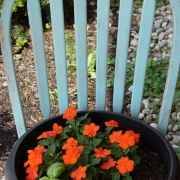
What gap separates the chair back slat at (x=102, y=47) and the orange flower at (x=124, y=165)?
32 cm

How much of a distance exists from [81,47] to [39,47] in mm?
157

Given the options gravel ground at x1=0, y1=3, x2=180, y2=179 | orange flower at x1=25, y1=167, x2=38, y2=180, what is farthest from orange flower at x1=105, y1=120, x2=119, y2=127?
gravel ground at x1=0, y1=3, x2=180, y2=179

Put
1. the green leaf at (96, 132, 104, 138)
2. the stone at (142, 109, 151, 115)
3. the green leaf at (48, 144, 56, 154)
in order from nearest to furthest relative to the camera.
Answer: the green leaf at (48, 144, 56, 154), the green leaf at (96, 132, 104, 138), the stone at (142, 109, 151, 115)

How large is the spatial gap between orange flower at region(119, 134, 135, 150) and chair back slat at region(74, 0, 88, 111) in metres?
0.27

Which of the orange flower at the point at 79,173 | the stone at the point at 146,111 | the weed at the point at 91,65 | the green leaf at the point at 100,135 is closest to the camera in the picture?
the orange flower at the point at 79,173

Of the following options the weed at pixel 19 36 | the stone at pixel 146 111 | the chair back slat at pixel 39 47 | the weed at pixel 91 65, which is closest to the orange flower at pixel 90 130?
the chair back slat at pixel 39 47

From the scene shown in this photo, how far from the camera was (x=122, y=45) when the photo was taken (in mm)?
1315

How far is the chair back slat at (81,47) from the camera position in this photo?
126 centimetres

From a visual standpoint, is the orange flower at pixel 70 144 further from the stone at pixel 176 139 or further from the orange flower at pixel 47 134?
the stone at pixel 176 139

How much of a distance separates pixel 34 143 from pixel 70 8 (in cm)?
215

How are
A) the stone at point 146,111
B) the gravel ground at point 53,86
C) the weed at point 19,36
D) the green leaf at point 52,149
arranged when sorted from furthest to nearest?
the weed at point 19,36 → the stone at point 146,111 → the gravel ground at point 53,86 → the green leaf at point 52,149

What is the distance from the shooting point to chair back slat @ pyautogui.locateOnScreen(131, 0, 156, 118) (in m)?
1.24

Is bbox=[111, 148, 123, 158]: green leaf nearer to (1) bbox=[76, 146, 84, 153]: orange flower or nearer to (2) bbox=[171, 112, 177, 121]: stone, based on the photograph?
(1) bbox=[76, 146, 84, 153]: orange flower

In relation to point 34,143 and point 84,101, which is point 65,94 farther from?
point 34,143
